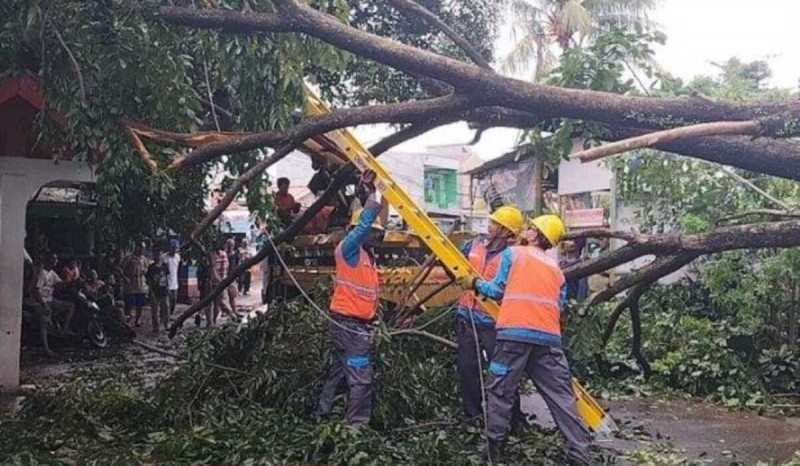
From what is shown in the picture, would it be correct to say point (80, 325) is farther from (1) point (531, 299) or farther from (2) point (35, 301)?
(1) point (531, 299)

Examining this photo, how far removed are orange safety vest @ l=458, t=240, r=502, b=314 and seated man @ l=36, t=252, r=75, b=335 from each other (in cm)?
737

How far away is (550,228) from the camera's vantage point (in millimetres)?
6051

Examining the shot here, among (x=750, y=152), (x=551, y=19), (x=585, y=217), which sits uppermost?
(x=551, y=19)

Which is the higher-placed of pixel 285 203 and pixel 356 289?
pixel 285 203

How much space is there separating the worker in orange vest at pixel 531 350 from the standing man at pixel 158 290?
10.6 meters

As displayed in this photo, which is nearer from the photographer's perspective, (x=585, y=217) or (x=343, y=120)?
(x=343, y=120)

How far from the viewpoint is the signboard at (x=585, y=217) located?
55.5 feet

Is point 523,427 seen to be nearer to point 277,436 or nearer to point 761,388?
point 277,436

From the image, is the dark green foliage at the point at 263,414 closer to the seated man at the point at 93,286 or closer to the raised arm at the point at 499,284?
the raised arm at the point at 499,284

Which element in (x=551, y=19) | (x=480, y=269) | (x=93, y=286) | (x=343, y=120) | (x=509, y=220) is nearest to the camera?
(x=343, y=120)

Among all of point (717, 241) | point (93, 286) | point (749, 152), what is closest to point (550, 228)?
point (717, 241)

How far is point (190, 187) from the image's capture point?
1280 centimetres

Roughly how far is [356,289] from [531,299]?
5.05 feet

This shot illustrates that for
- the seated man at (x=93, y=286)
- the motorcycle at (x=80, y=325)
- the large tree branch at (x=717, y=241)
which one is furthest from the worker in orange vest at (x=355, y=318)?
the seated man at (x=93, y=286)
